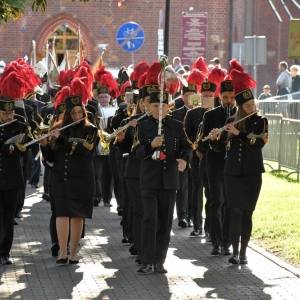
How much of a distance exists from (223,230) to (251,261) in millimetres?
602

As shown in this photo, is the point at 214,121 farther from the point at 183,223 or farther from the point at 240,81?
the point at 183,223

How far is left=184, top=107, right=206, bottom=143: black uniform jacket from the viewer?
561 inches

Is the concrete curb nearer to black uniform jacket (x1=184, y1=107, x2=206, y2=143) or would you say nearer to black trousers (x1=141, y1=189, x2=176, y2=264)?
black trousers (x1=141, y1=189, x2=176, y2=264)

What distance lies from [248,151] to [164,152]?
0.97 meters

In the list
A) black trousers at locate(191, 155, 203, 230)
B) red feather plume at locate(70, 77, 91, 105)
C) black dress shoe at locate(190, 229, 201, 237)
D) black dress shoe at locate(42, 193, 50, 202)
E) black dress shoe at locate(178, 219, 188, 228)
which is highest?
red feather plume at locate(70, 77, 91, 105)

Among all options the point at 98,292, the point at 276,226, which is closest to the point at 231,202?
the point at 98,292

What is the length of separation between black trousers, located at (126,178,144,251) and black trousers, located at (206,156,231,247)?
1.00 meters

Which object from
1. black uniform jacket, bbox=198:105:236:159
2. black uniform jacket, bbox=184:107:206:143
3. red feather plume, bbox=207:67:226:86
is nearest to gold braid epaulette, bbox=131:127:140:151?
black uniform jacket, bbox=198:105:236:159

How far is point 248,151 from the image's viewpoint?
1195 cm

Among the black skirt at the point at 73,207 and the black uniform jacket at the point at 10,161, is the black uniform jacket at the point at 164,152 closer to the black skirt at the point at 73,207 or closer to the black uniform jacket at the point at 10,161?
the black skirt at the point at 73,207

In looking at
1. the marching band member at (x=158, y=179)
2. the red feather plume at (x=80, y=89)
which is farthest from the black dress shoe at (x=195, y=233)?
the red feather plume at (x=80, y=89)

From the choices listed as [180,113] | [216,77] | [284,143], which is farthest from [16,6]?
[284,143]

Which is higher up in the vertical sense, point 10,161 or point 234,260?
point 10,161

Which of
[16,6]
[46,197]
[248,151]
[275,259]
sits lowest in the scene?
[46,197]
